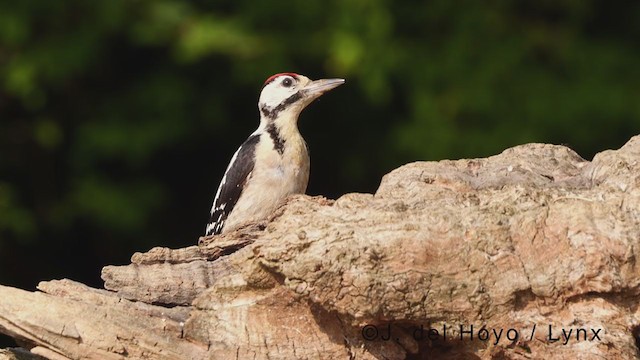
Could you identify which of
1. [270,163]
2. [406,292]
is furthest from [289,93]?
[406,292]

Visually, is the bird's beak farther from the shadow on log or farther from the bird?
the shadow on log

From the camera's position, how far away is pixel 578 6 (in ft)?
28.0

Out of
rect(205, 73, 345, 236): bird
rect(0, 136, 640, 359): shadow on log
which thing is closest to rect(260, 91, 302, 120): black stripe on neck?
rect(205, 73, 345, 236): bird

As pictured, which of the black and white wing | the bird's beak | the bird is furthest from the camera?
the bird's beak

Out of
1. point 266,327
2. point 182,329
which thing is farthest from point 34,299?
point 266,327

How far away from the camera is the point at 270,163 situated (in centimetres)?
567

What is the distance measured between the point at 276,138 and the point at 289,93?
1.10ft

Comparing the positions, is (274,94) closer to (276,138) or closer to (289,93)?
(289,93)

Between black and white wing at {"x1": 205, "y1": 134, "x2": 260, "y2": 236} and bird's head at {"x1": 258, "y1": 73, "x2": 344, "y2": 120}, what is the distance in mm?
210

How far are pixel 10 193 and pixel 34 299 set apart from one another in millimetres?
4373

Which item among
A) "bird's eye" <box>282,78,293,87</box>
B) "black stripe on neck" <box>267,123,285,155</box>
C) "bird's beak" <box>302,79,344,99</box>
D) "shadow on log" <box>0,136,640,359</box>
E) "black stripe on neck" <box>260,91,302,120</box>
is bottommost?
"shadow on log" <box>0,136,640,359</box>

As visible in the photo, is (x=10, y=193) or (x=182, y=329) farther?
(x=10, y=193)

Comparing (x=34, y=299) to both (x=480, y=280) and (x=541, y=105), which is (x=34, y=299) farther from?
(x=541, y=105)

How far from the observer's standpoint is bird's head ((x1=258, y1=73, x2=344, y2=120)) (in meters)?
6.02
